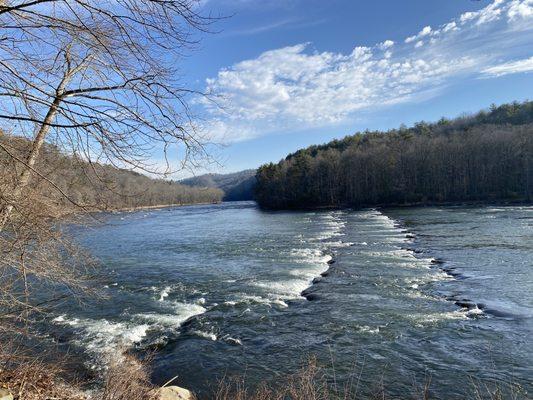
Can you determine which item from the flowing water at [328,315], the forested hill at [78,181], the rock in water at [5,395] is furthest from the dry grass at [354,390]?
the forested hill at [78,181]

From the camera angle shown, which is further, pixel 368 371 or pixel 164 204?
pixel 164 204

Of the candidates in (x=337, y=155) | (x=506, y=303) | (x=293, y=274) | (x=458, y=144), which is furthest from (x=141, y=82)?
(x=337, y=155)

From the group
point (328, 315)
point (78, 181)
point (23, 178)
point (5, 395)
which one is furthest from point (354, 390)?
point (23, 178)

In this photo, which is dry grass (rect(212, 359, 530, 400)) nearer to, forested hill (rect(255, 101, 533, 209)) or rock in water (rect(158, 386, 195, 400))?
rock in water (rect(158, 386, 195, 400))

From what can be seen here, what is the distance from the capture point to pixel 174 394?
7.59 m

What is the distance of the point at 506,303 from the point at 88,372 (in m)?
12.2

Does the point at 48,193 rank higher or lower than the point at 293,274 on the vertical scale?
higher

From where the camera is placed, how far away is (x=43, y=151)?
466 cm

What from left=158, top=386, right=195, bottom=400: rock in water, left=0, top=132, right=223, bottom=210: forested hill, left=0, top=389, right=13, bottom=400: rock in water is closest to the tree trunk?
left=0, top=132, right=223, bottom=210: forested hill

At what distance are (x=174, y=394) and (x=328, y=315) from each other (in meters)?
6.17

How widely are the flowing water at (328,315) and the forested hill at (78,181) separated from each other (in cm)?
62

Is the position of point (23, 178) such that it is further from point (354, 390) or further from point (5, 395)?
point (354, 390)

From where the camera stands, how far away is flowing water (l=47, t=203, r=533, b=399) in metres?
9.07

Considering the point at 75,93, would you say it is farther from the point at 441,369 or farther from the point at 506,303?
the point at 506,303
